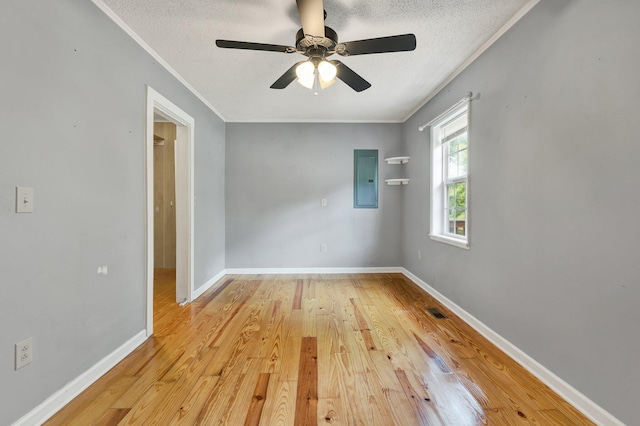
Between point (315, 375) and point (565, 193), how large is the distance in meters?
1.88

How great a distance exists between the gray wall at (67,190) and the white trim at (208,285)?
980 millimetres

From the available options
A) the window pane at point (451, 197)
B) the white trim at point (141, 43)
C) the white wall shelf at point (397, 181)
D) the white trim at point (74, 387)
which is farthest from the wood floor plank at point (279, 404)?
the white wall shelf at point (397, 181)

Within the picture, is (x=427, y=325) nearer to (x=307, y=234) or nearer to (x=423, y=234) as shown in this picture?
(x=423, y=234)

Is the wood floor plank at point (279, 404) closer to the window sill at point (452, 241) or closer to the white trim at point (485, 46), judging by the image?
the window sill at point (452, 241)

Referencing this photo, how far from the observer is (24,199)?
4.21 feet

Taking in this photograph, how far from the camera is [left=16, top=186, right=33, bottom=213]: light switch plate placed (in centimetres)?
126

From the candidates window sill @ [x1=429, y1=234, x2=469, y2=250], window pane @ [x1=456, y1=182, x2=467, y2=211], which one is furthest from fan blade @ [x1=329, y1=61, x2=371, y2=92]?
window sill @ [x1=429, y1=234, x2=469, y2=250]

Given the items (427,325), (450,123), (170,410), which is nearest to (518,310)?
(427,325)

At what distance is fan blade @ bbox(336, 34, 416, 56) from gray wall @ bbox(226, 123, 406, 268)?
241 cm

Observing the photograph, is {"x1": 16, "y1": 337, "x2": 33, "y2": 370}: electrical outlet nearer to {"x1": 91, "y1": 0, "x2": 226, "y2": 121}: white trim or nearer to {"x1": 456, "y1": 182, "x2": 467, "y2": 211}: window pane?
{"x1": 91, "y1": 0, "x2": 226, "y2": 121}: white trim

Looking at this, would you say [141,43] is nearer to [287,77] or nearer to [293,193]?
[287,77]

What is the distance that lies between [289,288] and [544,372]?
2.62 m

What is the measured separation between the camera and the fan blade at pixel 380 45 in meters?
1.64

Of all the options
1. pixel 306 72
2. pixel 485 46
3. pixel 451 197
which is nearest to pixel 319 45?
pixel 306 72
